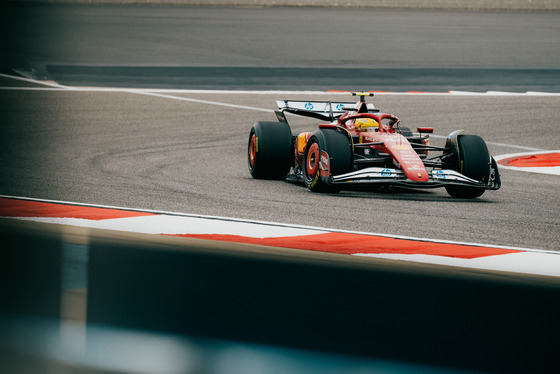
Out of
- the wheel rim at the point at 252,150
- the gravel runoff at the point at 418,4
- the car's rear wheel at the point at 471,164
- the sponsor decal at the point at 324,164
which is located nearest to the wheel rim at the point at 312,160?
the sponsor decal at the point at 324,164

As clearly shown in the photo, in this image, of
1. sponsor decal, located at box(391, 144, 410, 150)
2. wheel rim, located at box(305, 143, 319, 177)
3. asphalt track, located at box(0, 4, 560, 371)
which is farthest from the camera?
wheel rim, located at box(305, 143, 319, 177)

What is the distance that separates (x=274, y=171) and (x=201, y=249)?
4.12 meters

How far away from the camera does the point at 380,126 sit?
8.99m

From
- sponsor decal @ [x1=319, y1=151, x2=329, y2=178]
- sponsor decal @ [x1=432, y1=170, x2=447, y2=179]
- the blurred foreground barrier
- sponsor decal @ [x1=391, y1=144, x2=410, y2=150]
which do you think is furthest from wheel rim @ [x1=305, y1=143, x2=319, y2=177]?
the blurred foreground barrier

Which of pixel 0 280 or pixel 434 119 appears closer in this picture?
pixel 0 280

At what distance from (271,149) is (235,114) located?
654 cm

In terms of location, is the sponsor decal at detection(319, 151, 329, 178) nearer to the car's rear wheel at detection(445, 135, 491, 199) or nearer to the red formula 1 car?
the red formula 1 car

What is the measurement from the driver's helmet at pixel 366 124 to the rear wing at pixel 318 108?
0.84 metres

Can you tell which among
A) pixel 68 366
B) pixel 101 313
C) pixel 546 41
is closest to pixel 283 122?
pixel 101 313

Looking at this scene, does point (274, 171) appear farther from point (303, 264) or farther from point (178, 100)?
point (178, 100)

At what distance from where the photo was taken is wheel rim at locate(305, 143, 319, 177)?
856 centimetres

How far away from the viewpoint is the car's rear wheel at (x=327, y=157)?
8.26 meters

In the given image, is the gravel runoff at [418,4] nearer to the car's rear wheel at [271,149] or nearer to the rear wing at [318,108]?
the rear wing at [318,108]

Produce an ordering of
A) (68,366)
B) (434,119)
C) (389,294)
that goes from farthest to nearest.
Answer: (434,119), (389,294), (68,366)
